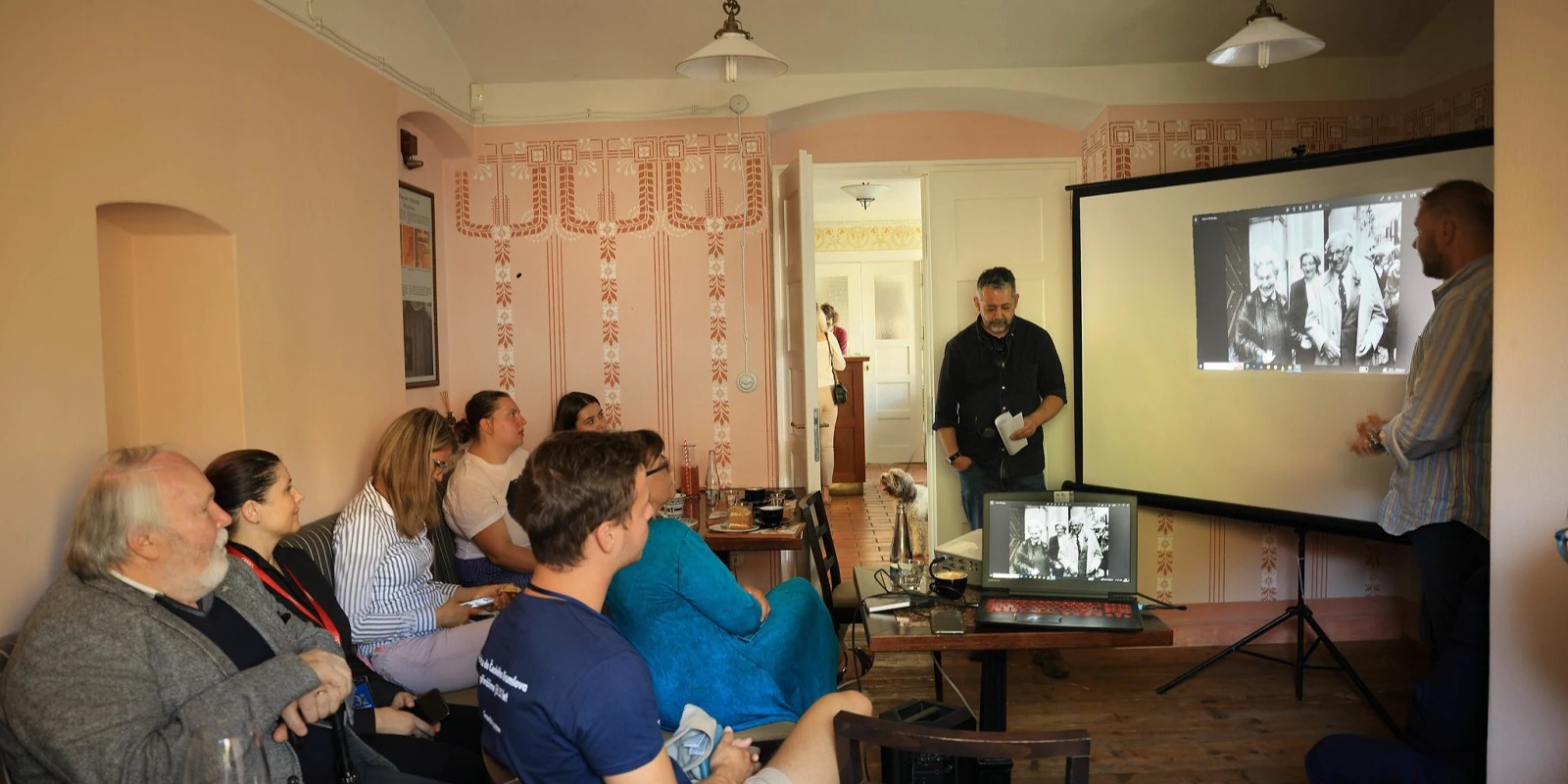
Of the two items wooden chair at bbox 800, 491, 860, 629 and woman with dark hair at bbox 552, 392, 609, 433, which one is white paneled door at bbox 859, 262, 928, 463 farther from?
wooden chair at bbox 800, 491, 860, 629

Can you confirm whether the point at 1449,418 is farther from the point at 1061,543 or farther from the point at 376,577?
the point at 376,577

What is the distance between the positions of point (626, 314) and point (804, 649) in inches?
110

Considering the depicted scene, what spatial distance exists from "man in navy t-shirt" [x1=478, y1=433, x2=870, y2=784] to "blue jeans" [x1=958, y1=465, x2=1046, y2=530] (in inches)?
121

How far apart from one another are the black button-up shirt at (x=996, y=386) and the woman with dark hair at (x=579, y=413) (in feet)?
5.38

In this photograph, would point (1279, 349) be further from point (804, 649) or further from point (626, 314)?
point (626, 314)

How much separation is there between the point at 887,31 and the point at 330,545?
3.27m

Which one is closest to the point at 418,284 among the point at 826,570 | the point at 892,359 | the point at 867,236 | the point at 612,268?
the point at 612,268

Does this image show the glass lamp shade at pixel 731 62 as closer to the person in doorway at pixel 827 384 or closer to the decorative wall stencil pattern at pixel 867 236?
the person in doorway at pixel 827 384

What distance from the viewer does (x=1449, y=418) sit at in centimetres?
312

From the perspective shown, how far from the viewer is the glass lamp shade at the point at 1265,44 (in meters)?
3.68

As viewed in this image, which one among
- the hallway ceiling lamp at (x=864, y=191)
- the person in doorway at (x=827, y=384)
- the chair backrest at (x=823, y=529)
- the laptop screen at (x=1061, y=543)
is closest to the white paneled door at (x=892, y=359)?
the person in doorway at (x=827, y=384)

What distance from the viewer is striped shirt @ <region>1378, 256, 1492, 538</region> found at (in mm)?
3051

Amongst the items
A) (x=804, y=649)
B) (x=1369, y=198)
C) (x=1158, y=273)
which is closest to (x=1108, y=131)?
(x=1158, y=273)

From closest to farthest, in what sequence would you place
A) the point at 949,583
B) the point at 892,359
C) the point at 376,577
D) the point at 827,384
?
the point at 949,583 → the point at 376,577 → the point at 827,384 → the point at 892,359
